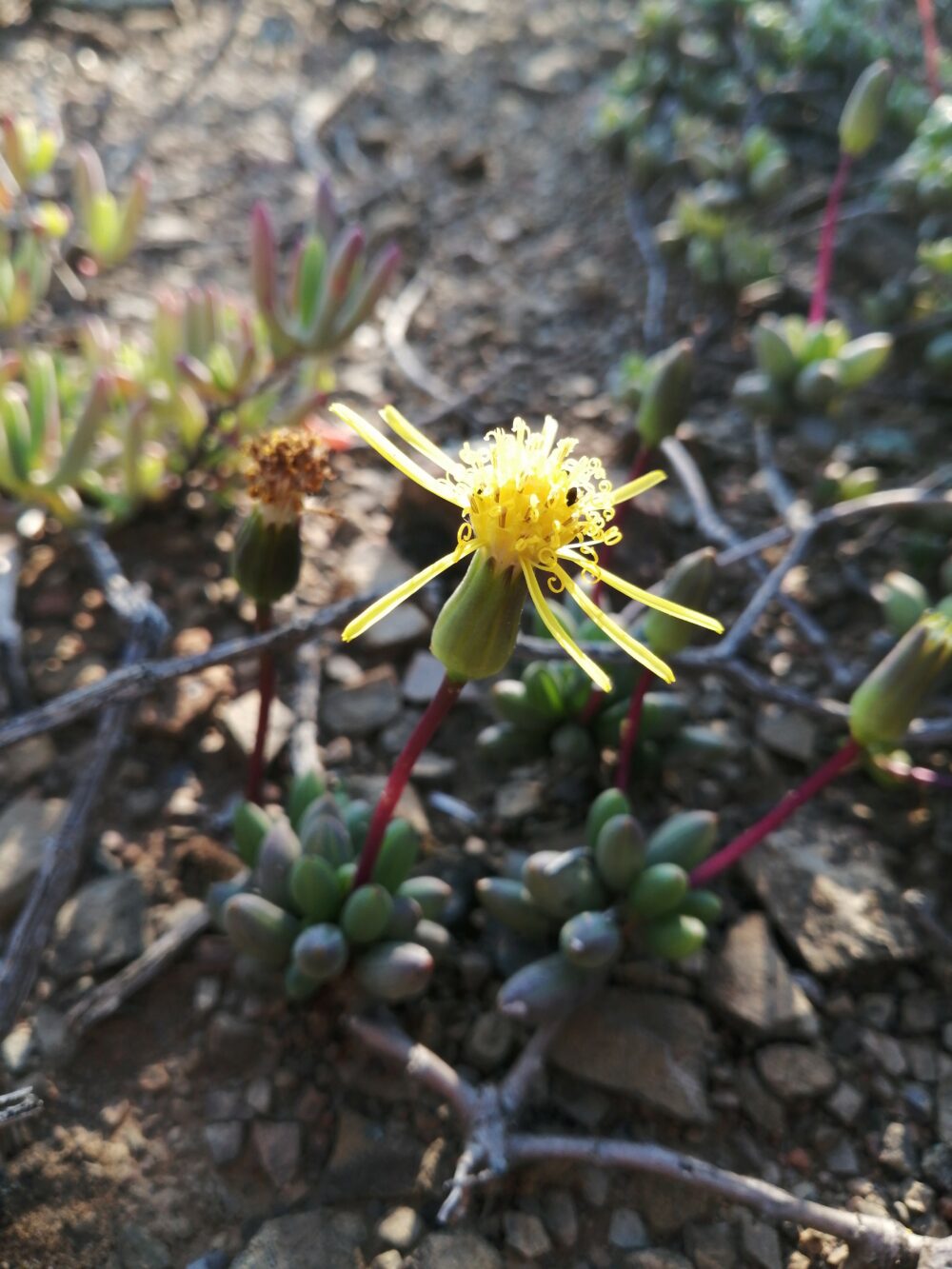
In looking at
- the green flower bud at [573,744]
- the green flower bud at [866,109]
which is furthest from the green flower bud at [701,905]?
the green flower bud at [866,109]

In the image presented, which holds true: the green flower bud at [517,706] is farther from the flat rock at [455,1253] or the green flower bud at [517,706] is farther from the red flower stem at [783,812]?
the flat rock at [455,1253]

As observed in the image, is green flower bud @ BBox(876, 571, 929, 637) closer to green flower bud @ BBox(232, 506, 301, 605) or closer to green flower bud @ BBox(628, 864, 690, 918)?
green flower bud @ BBox(628, 864, 690, 918)

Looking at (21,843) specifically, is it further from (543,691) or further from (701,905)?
(701,905)

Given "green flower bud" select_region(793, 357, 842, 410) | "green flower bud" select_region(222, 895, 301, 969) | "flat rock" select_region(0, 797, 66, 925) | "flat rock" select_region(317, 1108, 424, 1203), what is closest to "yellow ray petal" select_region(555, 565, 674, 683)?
"green flower bud" select_region(222, 895, 301, 969)

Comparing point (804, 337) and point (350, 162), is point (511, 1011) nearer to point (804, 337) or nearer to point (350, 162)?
point (804, 337)

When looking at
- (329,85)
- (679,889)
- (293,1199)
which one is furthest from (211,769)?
(329,85)
